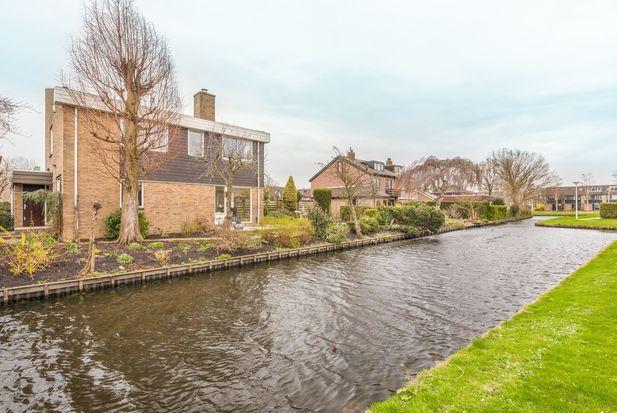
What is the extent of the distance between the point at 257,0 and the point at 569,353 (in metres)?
14.3

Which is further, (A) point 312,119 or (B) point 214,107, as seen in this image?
(A) point 312,119

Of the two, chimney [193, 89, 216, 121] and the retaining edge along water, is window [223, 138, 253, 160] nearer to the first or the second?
chimney [193, 89, 216, 121]

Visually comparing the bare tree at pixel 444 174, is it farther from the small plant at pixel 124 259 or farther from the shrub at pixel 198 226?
the small plant at pixel 124 259

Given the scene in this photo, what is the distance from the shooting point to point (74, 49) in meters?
14.5

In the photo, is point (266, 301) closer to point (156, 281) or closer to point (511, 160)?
point (156, 281)

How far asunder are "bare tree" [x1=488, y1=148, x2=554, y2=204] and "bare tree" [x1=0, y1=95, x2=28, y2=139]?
6363 cm

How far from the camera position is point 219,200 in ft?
72.7

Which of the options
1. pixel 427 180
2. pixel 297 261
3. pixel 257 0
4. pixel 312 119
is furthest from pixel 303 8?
pixel 427 180

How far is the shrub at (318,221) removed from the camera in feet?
67.8

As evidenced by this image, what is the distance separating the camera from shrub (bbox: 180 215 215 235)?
1961cm

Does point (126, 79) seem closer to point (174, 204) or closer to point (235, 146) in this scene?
point (174, 204)

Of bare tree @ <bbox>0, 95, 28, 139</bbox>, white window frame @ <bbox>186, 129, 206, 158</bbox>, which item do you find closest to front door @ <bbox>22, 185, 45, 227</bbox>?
white window frame @ <bbox>186, 129, 206, 158</bbox>

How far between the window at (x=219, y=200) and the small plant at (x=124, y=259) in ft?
30.5

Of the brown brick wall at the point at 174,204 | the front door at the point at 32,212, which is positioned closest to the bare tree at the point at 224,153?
the brown brick wall at the point at 174,204
